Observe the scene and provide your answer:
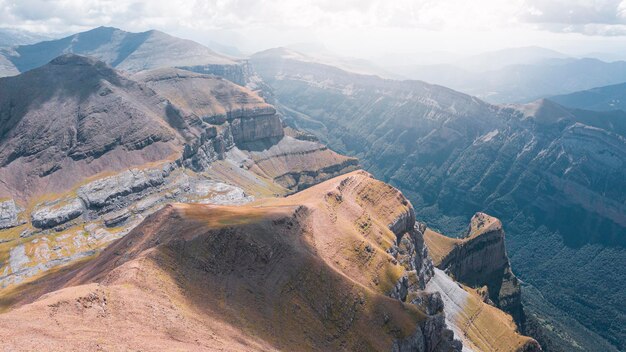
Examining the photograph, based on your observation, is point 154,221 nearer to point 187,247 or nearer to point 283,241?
point 187,247

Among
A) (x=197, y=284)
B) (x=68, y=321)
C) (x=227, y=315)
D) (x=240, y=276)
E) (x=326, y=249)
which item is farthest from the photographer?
(x=326, y=249)

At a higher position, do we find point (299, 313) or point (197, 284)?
point (197, 284)

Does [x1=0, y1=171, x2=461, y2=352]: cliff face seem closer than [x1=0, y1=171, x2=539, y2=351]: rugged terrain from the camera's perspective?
No

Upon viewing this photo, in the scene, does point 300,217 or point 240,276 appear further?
point 300,217

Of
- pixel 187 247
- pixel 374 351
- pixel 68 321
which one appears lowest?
pixel 374 351

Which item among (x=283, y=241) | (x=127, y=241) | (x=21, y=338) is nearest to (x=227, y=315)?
(x=283, y=241)

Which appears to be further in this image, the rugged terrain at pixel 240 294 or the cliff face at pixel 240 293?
the cliff face at pixel 240 293

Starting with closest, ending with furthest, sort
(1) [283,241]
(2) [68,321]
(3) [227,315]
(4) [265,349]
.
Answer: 1. (2) [68,321]
2. (4) [265,349]
3. (3) [227,315]
4. (1) [283,241]

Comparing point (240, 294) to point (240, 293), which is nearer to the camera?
point (240, 294)
